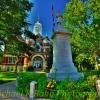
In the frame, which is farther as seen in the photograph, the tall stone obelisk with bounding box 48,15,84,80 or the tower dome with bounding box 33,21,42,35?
the tower dome with bounding box 33,21,42,35

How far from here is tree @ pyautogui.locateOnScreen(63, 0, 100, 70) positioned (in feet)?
160

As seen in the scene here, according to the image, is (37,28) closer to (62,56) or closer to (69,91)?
(62,56)

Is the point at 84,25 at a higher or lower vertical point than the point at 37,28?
lower

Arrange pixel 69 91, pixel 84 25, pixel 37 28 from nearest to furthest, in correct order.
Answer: pixel 69 91 → pixel 84 25 → pixel 37 28

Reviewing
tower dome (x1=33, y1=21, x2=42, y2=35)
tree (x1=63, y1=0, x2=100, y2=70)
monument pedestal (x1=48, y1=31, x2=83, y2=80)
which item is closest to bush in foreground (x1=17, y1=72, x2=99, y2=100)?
monument pedestal (x1=48, y1=31, x2=83, y2=80)

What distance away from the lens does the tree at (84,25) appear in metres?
48.8

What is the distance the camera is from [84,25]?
168 ft

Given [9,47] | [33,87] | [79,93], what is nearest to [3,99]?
[33,87]

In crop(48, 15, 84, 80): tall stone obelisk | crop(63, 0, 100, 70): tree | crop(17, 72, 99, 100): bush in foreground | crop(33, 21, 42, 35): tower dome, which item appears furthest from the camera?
crop(33, 21, 42, 35): tower dome

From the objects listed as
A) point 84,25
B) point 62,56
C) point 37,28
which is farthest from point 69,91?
point 37,28

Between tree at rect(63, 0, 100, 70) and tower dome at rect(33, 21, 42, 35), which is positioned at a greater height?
tower dome at rect(33, 21, 42, 35)

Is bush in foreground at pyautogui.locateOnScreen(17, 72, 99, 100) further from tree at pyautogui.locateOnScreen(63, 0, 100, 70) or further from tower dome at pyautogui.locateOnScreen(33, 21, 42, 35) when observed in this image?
tower dome at pyautogui.locateOnScreen(33, 21, 42, 35)

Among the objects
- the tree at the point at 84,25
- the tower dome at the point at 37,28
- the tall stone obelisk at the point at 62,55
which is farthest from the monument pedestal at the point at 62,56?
the tower dome at the point at 37,28

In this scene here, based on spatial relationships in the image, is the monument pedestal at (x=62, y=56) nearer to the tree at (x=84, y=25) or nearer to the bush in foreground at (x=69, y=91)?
the bush in foreground at (x=69, y=91)
